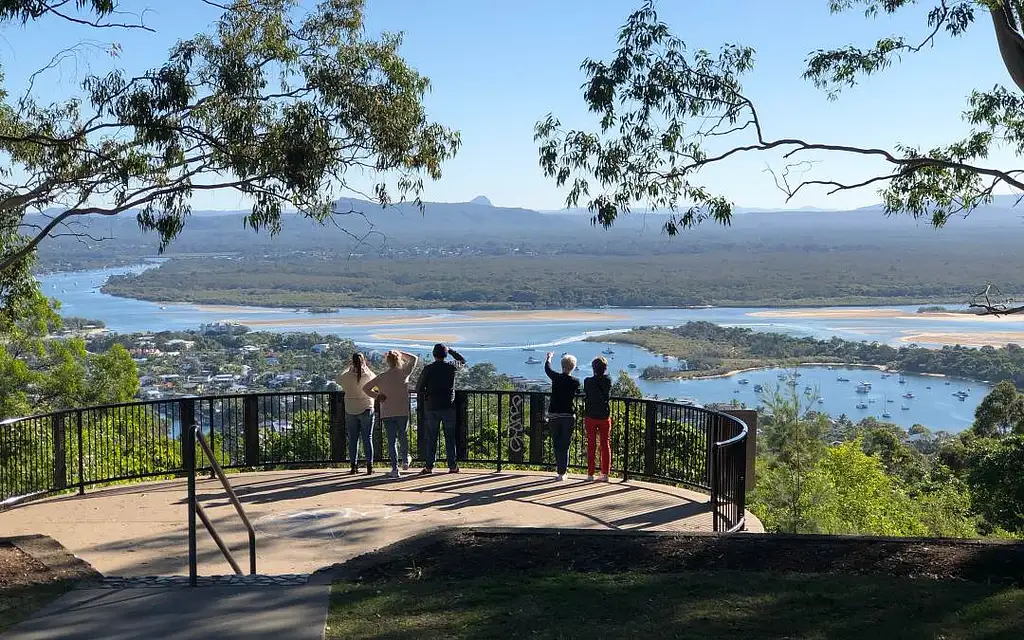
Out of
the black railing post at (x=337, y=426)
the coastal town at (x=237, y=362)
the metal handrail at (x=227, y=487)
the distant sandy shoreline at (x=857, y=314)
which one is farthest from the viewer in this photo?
the distant sandy shoreline at (x=857, y=314)

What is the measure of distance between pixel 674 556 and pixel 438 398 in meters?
5.70

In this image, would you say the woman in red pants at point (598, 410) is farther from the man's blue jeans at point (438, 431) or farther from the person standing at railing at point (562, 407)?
the man's blue jeans at point (438, 431)

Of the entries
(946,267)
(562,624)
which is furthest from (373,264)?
(562,624)

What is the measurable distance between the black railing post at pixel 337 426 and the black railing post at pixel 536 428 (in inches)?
101

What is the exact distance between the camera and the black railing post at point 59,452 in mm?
12383

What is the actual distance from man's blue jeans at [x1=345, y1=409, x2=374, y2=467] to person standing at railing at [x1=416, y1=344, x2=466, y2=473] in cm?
73

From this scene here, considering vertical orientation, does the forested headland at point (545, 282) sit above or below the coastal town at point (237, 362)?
above

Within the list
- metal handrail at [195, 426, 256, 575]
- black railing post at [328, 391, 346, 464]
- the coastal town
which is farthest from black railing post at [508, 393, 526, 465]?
the coastal town

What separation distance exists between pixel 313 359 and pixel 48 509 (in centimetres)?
4136

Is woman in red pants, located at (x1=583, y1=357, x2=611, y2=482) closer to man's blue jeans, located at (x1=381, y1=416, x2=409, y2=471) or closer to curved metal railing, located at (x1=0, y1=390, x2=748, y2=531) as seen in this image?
curved metal railing, located at (x1=0, y1=390, x2=748, y2=531)

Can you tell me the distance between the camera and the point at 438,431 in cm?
1389

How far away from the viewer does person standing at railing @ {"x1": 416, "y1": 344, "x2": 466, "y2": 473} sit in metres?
13.5

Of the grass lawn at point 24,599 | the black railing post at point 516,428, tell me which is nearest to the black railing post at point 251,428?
the black railing post at point 516,428

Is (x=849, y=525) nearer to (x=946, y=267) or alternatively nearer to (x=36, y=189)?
(x=36, y=189)
